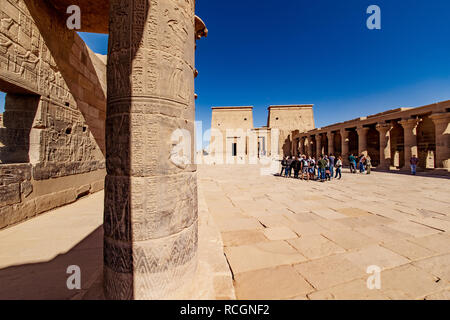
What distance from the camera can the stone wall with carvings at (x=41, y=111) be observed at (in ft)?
11.1

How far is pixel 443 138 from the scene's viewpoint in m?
10.6

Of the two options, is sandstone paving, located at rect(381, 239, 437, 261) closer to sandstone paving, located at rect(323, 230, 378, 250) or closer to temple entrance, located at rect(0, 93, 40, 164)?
sandstone paving, located at rect(323, 230, 378, 250)

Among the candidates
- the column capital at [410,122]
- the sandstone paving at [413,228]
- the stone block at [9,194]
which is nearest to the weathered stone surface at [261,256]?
the sandstone paving at [413,228]

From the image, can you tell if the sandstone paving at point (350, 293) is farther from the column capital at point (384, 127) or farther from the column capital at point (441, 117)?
the column capital at point (384, 127)

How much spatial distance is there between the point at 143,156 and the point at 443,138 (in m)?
16.0

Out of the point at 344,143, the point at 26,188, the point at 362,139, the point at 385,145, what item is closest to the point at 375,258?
the point at 26,188

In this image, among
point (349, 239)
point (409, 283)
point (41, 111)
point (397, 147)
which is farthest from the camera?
point (397, 147)

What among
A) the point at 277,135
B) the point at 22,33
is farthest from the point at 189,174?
the point at 277,135

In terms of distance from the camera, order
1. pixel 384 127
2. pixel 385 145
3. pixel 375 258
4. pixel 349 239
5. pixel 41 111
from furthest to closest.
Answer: pixel 385 145 → pixel 384 127 → pixel 41 111 → pixel 349 239 → pixel 375 258

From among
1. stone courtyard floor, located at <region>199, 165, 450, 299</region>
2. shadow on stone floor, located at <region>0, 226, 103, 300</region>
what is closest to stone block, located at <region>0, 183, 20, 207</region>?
shadow on stone floor, located at <region>0, 226, 103, 300</region>

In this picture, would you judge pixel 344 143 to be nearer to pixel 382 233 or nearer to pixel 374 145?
pixel 374 145

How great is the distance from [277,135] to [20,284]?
3394 centimetres

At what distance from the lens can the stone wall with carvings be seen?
338 centimetres
